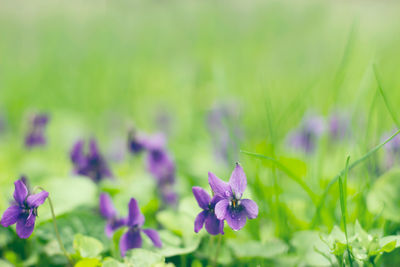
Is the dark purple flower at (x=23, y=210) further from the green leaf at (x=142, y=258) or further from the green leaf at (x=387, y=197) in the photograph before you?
the green leaf at (x=387, y=197)

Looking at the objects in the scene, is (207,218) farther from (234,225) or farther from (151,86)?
(151,86)

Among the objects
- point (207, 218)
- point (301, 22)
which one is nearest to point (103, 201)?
point (207, 218)

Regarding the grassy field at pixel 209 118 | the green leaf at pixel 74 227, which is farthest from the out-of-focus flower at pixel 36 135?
the green leaf at pixel 74 227

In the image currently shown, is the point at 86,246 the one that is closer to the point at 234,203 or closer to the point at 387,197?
the point at 234,203

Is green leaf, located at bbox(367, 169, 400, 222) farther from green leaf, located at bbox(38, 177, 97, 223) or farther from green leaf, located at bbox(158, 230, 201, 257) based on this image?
green leaf, located at bbox(38, 177, 97, 223)

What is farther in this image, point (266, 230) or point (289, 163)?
point (289, 163)

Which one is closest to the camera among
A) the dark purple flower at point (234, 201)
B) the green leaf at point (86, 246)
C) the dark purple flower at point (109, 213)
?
the dark purple flower at point (234, 201)

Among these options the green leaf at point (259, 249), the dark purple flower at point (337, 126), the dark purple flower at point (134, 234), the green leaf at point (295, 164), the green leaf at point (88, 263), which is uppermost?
the dark purple flower at point (337, 126)
